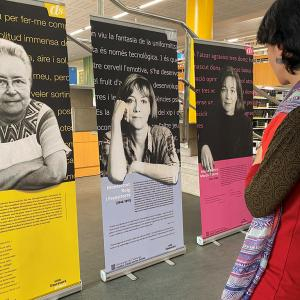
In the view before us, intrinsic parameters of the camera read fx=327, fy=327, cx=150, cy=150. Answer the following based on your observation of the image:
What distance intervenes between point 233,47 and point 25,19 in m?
2.03

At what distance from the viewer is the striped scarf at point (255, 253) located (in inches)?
35.5

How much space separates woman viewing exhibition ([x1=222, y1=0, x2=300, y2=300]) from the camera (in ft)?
2.71

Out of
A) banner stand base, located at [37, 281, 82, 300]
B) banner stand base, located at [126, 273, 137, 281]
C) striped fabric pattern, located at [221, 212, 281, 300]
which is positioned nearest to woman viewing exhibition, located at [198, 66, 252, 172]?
banner stand base, located at [126, 273, 137, 281]

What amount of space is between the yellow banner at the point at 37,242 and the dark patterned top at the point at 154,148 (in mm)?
323

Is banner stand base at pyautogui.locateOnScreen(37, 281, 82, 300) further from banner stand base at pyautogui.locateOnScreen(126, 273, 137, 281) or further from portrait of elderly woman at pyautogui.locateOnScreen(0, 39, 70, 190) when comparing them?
portrait of elderly woman at pyautogui.locateOnScreen(0, 39, 70, 190)

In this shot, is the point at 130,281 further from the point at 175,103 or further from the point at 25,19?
the point at 25,19

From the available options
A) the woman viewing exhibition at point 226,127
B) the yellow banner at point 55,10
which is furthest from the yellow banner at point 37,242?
the woman viewing exhibition at point 226,127

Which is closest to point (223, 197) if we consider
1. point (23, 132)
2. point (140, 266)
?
point (140, 266)

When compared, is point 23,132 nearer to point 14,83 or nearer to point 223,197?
point 14,83

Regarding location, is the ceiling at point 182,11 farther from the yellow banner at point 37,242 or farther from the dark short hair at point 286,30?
the dark short hair at point 286,30

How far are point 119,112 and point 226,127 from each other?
50.3 inches

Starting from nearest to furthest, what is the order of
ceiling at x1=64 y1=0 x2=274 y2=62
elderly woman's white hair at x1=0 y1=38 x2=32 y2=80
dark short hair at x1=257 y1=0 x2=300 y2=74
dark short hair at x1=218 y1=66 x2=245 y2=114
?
1. dark short hair at x1=257 y1=0 x2=300 y2=74
2. elderly woman's white hair at x1=0 y1=38 x2=32 y2=80
3. dark short hair at x1=218 y1=66 x2=245 y2=114
4. ceiling at x1=64 y1=0 x2=274 y2=62

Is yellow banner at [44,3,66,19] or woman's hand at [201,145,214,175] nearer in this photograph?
yellow banner at [44,3,66,19]

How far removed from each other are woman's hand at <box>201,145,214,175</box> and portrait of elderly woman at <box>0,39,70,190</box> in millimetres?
1403
